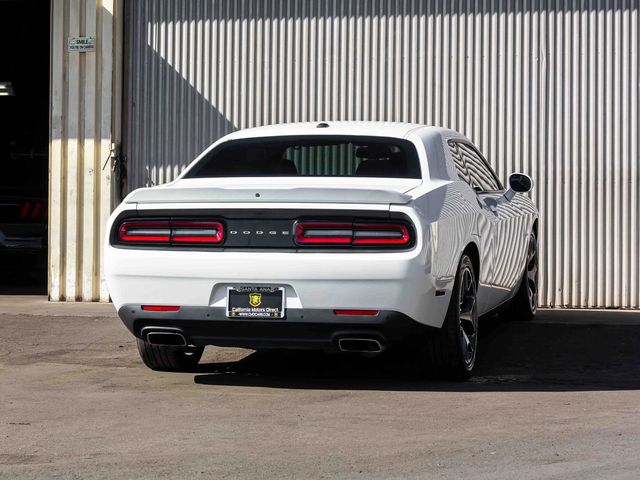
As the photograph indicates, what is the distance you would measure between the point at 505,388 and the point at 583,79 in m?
5.44

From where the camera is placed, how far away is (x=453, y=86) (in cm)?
1252

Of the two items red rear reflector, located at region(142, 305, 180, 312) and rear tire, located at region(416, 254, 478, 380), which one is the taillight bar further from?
rear tire, located at region(416, 254, 478, 380)

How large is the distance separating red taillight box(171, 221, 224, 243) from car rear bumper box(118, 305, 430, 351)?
0.36m

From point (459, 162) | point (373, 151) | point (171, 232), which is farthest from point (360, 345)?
point (459, 162)

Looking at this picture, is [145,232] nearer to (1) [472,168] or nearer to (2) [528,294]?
(1) [472,168]

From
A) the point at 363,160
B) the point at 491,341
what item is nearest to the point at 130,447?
the point at 363,160

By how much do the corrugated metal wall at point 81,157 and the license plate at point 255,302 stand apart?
19.1ft

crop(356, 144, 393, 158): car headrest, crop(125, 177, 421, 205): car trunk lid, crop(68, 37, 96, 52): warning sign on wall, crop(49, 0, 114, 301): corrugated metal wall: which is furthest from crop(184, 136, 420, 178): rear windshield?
crop(68, 37, 96, 52): warning sign on wall

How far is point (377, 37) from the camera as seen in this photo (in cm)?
1268

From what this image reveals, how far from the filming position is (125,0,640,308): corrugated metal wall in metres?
12.2

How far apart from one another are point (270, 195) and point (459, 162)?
2.00 m

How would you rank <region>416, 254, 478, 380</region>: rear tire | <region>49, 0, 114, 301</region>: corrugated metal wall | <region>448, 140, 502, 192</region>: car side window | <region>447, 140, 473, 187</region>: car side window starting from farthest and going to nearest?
<region>49, 0, 114, 301</region>: corrugated metal wall → <region>448, 140, 502, 192</region>: car side window → <region>447, 140, 473, 187</region>: car side window → <region>416, 254, 478, 380</region>: rear tire

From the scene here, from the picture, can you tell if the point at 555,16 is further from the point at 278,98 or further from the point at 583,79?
the point at 278,98

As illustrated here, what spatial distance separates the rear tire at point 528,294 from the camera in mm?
10531
